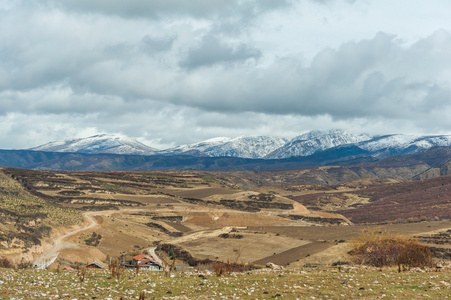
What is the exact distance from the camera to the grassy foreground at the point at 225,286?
1923 centimetres

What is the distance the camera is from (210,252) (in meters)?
80.3

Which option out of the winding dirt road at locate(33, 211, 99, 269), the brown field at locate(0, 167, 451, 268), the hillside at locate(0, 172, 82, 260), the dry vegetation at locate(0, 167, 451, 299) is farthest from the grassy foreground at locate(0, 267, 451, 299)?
the hillside at locate(0, 172, 82, 260)

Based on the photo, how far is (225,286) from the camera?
21750mm

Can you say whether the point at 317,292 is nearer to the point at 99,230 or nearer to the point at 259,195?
the point at 99,230

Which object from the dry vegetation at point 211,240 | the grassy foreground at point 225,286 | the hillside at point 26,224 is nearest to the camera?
the grassy foreground at point 225,286

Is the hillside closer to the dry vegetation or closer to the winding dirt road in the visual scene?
the dry vegetation

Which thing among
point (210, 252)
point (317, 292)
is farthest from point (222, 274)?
point (210, 252)

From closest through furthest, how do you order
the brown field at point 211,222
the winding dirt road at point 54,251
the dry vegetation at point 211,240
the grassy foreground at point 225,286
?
the grassy foreground at point 225,286 → the dry vegetation at point 211,240 → the winding dirt road at point 54,251 → the brown field at point 211,222

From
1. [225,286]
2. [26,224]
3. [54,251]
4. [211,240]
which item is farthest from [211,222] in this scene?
[225,286]

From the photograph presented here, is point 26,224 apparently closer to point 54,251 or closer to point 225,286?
point 54,251

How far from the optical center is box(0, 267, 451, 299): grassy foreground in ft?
63.1

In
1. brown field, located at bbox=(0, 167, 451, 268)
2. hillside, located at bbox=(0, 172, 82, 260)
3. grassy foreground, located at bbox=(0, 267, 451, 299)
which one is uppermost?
grassy foreground, located at bbox=(0, 267, 451, 299)

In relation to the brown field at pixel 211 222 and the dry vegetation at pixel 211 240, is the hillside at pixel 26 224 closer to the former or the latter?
the dry vegetation at pixel 211 240

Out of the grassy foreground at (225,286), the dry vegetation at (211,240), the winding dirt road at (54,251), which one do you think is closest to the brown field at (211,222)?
the dry vegetation at (211,240)
